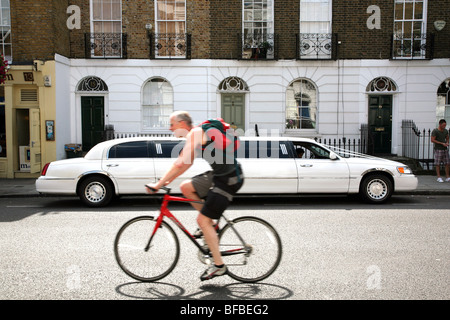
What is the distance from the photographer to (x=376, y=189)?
10281 mm

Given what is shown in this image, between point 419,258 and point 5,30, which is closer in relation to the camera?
point 419,258

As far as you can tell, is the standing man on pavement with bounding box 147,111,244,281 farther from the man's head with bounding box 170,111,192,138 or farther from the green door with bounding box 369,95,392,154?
the green door with bounding box 369,95,392,154

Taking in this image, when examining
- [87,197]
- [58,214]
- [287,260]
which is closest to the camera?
[287,260]

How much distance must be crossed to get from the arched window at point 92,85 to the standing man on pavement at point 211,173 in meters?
13.4

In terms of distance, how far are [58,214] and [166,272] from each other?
5182 mm

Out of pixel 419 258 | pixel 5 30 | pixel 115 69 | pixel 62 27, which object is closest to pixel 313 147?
pixel 419 258

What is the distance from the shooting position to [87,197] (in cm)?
1005

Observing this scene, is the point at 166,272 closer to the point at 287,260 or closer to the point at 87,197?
the point at 287,260

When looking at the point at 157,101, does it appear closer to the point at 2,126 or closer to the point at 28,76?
the point at 28,76

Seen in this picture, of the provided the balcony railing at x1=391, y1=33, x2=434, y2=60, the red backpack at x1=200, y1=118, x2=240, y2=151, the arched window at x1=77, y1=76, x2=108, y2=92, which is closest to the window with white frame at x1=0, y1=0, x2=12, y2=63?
the arched window at x1=77, y1=76, x2=108, y2=92

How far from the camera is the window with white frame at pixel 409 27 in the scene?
17.0 metres

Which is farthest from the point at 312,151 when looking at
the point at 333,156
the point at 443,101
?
the point at 443,101

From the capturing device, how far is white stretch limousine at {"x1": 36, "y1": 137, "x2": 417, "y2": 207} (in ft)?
32.8

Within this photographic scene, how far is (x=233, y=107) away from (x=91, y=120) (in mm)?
5524
